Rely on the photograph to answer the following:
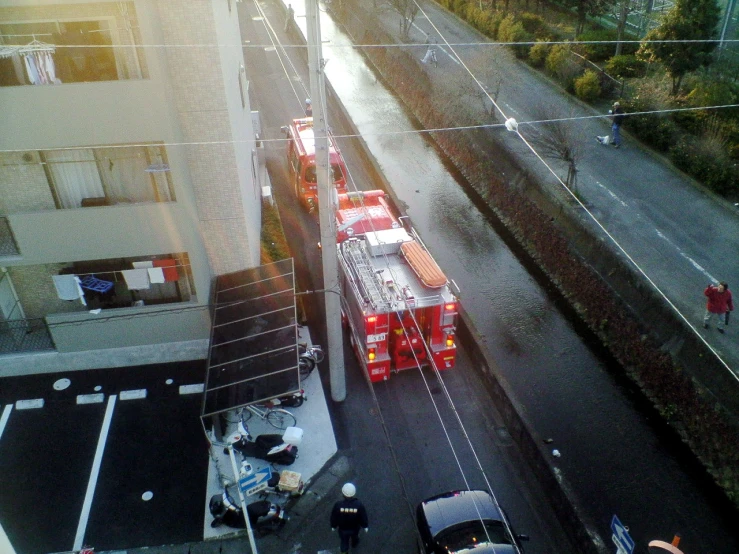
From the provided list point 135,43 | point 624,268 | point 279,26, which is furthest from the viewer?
point 279,26

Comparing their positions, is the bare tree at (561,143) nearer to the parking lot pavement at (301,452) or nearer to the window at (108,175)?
the parking lot pavement at (301,452)

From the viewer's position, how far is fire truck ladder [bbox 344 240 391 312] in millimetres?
12930

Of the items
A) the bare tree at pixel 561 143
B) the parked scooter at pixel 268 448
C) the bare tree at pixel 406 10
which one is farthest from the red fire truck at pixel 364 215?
the bare tree at pixel 406 10

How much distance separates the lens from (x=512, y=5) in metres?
40.1

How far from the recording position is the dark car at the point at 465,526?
9469 millimetres

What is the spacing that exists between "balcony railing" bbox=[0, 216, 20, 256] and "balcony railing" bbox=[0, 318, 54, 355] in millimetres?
1974

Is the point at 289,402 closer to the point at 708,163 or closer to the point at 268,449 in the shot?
the point at 268,449

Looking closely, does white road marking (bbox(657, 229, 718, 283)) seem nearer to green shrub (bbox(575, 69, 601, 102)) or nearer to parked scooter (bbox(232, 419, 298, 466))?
green shrub (bbox(575, 69, 601, 102))

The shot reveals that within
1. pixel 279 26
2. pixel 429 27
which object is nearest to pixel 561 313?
pixel 429 27

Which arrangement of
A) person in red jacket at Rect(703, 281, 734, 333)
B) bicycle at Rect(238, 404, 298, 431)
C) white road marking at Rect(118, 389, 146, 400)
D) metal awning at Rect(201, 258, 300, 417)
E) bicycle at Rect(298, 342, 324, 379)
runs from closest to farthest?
metal awning at Rect(201, 258, 300, 417) < bicycle at Rect(238, 404, 298, 431) < person in red jacket at Rect(703, 281, 734, 333) < white road marking at Rect(118, 389, 146, 400) < bicycle at Rect(298, 342, 324, 379)

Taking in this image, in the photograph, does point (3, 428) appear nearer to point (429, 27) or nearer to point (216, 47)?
point (216, 47)

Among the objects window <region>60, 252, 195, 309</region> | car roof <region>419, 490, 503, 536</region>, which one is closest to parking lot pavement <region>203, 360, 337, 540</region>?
car roof <region>419, 490, 503, 536</region>

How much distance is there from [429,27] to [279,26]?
11533mm

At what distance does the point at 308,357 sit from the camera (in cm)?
1438
